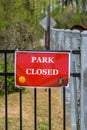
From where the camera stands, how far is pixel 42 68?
512cm

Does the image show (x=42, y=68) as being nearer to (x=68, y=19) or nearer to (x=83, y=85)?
(x=83, y=85)

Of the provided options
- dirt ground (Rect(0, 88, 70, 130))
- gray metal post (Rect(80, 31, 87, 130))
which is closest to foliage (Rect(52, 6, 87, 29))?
dirt ground (Rect(0, 88, 70, 130))

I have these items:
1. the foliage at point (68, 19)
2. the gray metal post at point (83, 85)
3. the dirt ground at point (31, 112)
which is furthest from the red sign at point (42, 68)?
the foliage at point (68, 19)

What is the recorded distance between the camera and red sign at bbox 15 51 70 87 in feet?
16.8

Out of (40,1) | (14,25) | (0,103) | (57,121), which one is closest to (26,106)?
(0,103)

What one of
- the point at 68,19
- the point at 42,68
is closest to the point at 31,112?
the point at 42,68

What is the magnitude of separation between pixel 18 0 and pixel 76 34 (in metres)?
18.5

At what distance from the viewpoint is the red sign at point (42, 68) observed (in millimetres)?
Answer: 5117

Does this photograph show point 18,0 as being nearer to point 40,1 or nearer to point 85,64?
point 40,1

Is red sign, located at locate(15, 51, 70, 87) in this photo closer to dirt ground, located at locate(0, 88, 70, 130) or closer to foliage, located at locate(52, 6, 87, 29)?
dirt ground, located at locate(0, 88, 70, 130)

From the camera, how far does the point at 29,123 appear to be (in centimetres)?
856

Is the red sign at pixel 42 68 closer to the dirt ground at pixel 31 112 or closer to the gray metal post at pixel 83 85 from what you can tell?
the gray metal post at pixel 83 85

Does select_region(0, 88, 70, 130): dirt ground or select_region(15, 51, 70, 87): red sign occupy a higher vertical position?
select_region(15, 51, 70, 87): red sign

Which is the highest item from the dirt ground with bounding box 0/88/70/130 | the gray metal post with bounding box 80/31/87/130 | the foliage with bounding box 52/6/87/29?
the gray metal post with bounding box 80/31/87/130
